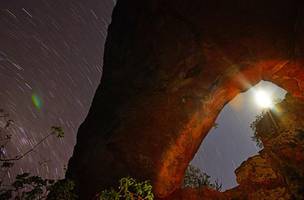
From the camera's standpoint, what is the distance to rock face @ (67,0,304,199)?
38.4ft

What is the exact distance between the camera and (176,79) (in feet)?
41.9

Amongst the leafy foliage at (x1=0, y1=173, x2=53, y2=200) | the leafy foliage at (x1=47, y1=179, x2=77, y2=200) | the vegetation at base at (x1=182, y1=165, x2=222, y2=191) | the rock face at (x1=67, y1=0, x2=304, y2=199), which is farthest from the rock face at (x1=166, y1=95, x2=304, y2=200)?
the vegetation at base at (x1=182, y1=165, x2=222, y2=191)

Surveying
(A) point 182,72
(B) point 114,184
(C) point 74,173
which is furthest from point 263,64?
(C) point 74,173

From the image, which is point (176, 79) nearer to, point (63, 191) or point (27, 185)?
point (63, 191)

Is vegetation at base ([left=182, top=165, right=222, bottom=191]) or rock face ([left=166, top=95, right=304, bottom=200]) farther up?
vegetation at base ([left=182, top=165, right=222, bottom=191])

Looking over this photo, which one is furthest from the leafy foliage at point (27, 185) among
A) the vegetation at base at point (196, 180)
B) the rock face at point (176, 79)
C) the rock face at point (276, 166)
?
the vegetation at base at point (196, 180)

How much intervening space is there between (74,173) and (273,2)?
11.0 meters

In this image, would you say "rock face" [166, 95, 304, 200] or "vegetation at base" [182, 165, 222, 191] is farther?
"vegetation at base" [182, 165, 222, 191]

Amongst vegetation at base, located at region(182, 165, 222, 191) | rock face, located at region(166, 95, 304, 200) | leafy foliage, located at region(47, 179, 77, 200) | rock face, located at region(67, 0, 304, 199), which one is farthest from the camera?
vegetation at base, located at region(182, 165, 222, 191)

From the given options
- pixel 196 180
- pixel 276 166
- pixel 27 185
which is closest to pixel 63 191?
pixel 27 185

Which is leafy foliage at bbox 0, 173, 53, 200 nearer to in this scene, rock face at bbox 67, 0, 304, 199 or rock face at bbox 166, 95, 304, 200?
rock face at bbox 67, 0, 304, 199

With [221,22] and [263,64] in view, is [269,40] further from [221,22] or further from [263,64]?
[221,22]

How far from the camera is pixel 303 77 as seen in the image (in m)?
12.7

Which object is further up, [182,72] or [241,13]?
[241,13]
